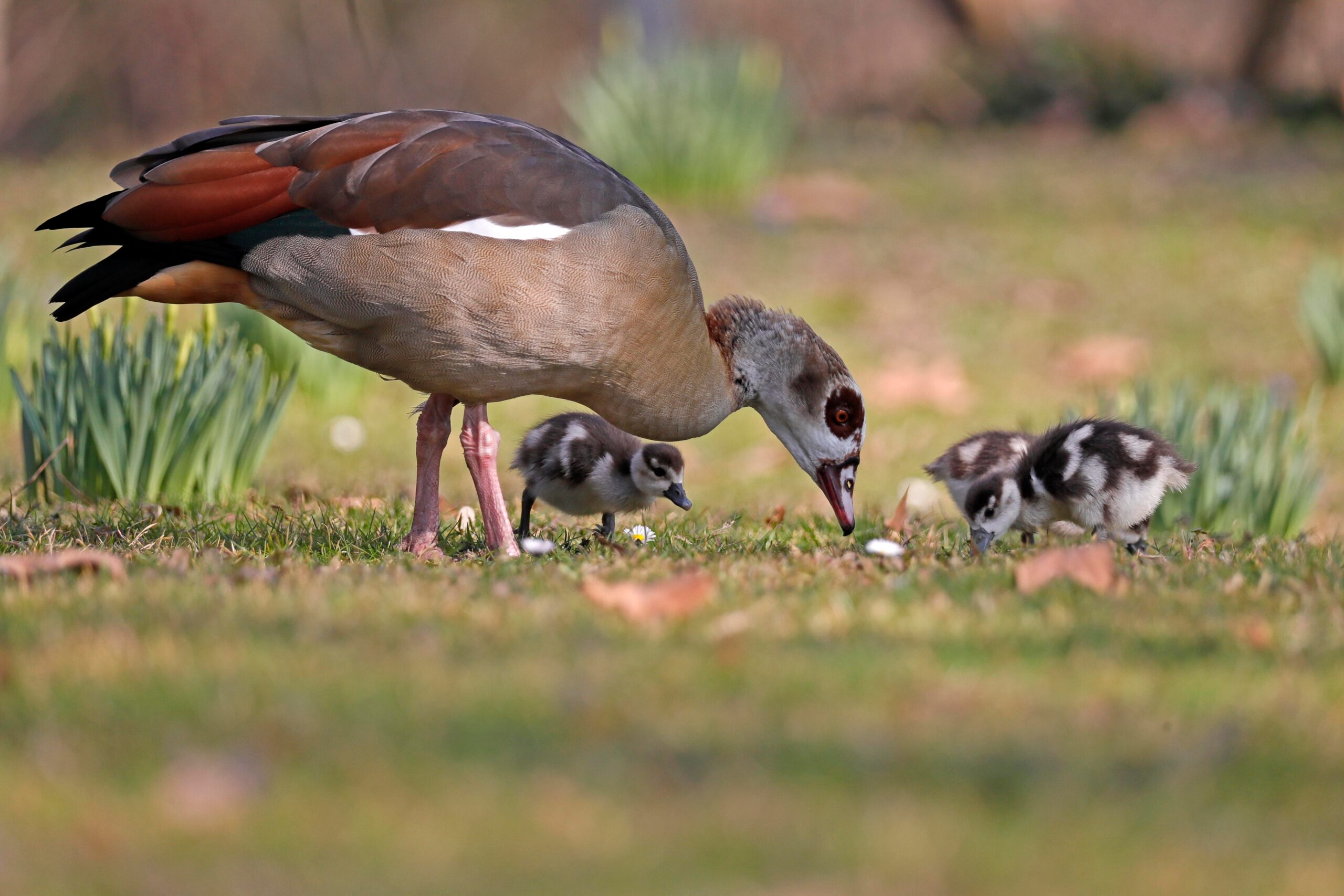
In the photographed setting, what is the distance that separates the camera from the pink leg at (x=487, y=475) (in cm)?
574

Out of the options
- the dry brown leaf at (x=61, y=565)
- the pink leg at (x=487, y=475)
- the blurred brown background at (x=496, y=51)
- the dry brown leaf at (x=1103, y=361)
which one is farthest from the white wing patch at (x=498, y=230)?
the blurred brown background at (x=496, y=51)

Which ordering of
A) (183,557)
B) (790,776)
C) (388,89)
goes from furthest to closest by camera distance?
1. (388,89)
2. (183,557)
3. (790,776)

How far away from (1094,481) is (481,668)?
10.6 ft

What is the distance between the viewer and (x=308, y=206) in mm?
5281

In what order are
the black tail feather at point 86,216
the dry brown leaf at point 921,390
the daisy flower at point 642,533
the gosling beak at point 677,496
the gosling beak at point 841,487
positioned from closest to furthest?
1. the black tail feather at point 86,216
2. the daisy flower at point 642,533
3. the gosling beak at point 841,487
4. the gosling beak at point 677,496
5. the dry brown leaf at point 921,390

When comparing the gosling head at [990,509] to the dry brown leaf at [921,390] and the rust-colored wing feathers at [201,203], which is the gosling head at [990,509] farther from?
the dry brown leaf at [921,390]

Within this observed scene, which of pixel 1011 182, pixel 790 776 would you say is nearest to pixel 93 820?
pixel 790 776

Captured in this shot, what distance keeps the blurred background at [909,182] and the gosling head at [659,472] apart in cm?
93

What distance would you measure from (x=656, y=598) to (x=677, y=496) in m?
2.42

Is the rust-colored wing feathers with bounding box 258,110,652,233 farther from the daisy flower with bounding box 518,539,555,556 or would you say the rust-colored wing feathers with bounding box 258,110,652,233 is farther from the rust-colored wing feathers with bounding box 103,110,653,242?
the daisy flower with bounding box 518,539,555,556

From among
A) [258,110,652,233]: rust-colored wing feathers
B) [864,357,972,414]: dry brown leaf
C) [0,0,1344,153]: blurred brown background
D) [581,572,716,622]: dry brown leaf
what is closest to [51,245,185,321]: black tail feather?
[258,110,652,233]: rust-colored wing feathers

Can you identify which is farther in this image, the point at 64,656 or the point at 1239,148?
the point at 1239,148

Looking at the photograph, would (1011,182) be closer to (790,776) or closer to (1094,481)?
(1094,481)

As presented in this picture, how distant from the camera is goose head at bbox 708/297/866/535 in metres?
6.06
